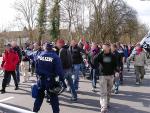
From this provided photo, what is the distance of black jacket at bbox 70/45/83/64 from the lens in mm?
13281

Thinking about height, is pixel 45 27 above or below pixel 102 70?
above

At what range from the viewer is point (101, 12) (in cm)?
5538

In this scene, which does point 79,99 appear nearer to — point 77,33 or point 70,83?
point 70,83

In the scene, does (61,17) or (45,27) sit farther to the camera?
(45,27)

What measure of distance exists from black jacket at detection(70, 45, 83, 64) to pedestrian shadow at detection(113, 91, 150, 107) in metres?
1.80

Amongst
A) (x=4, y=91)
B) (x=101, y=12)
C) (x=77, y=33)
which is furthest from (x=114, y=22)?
(x=4, y=91)

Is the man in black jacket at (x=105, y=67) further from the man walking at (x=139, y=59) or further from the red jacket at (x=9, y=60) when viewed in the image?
the man walking at (x=139, y=59)

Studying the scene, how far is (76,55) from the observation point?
13.4m

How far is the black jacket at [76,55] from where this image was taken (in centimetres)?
1328

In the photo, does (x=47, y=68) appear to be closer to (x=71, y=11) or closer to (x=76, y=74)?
(x=76, y=74)

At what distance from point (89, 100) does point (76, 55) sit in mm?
2304

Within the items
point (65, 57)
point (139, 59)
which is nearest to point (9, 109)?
point (65, 57)

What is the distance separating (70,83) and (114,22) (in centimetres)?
5576

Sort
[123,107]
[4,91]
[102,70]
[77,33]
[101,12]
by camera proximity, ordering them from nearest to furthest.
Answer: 1. [102,70]
2. [123,107]
3. [4,91]
4. [77,33]
5. [101,12]
